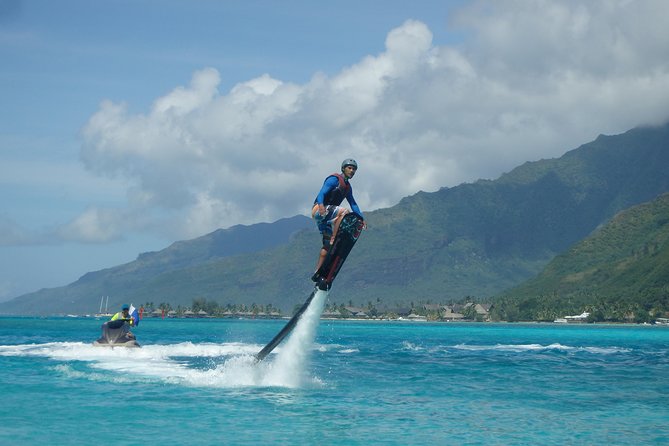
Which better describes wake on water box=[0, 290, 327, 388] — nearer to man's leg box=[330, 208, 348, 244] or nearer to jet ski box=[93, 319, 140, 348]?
jet ski box=[93, 319, 140, 348]

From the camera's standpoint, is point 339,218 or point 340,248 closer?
point 339,218

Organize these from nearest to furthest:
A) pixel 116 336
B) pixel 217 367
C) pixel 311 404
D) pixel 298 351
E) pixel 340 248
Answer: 1. pixel 340 248
2. pixel 311 404
3. pixel 298 351
4. pixel 217 367
5. pixel 116 336

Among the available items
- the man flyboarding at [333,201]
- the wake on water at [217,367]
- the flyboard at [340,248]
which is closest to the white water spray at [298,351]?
the wake on water at [217,367]

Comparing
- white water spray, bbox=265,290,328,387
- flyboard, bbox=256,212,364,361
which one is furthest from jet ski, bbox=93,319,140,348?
flyboard, bbox=256,212,364,361

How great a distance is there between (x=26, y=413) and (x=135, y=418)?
372 centimetres

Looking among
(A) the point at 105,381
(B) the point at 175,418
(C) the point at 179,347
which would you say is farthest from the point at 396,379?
(C) the point at 179,347

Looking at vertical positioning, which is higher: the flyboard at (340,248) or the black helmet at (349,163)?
the black helmet at (349,163)

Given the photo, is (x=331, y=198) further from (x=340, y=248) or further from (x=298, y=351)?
(x=298, y=351)

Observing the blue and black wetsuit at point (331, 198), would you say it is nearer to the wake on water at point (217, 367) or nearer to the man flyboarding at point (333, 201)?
the man flyboarding at point (333, 201)

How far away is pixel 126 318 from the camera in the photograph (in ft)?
157

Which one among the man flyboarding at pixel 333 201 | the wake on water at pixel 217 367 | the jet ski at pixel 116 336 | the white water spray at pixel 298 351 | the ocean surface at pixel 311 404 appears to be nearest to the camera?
the man flyboarding at pixel 333 201

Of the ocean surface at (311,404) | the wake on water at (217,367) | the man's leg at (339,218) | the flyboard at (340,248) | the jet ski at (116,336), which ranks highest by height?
the man's leg at (339,218)

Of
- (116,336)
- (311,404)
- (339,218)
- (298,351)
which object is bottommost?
(311,404)

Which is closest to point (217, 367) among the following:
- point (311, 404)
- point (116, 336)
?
point (311, 404)
